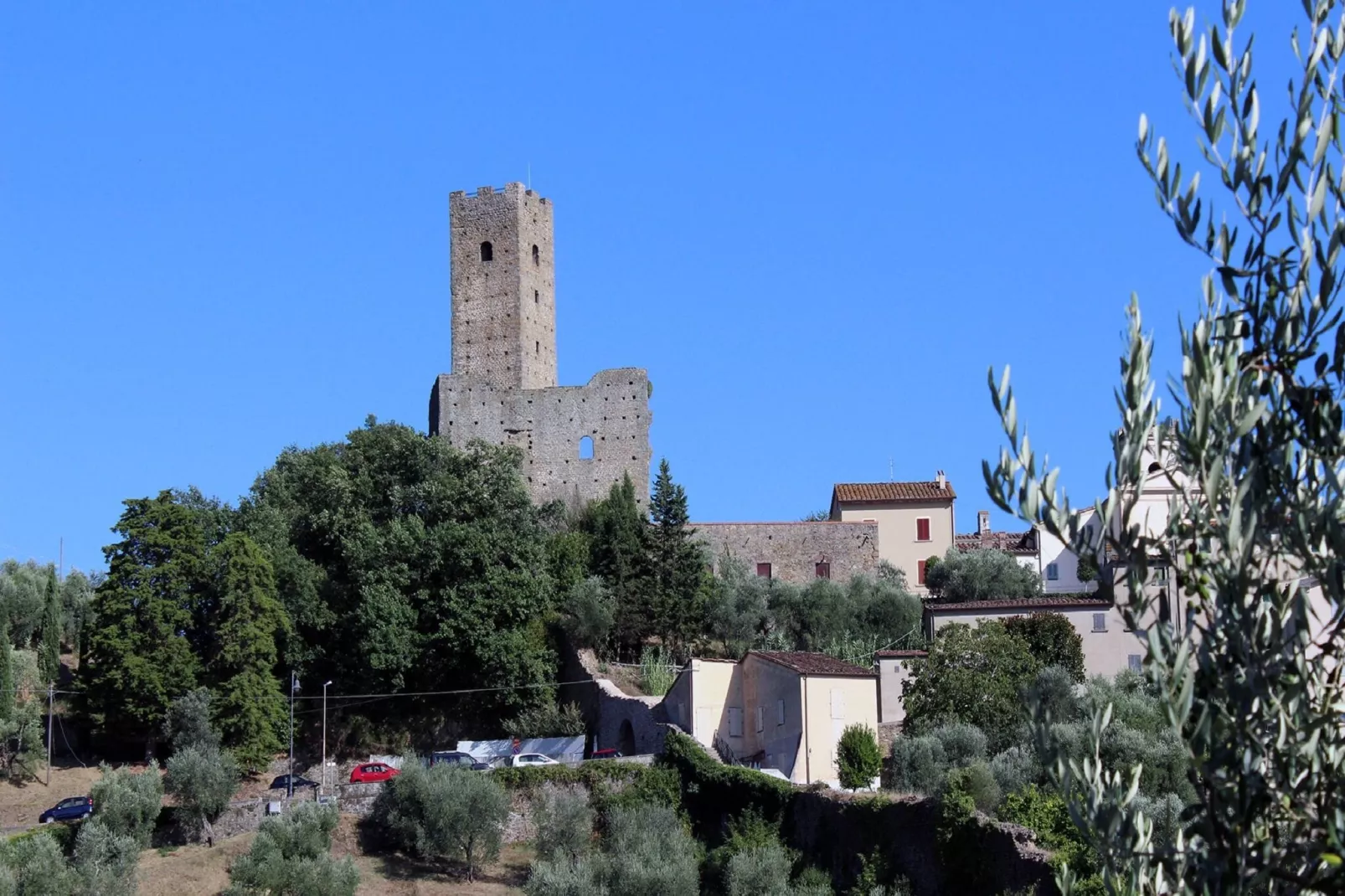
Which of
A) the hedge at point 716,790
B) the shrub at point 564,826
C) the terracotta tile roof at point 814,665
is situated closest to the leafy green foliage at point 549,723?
the terracotta tile roof at point 814,665

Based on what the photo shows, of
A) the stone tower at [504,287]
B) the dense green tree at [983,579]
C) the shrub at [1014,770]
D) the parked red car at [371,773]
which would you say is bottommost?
the parked red car at [371,773]

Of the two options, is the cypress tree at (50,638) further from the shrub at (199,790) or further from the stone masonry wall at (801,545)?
the stone masonry wall at (801,545)

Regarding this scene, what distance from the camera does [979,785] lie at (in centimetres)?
2883

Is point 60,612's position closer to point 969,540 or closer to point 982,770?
point 969,540

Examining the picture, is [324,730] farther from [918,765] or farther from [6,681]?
[918,765]

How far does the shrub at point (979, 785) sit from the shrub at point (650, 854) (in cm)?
521

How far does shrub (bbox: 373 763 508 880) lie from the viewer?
3594 centimetres

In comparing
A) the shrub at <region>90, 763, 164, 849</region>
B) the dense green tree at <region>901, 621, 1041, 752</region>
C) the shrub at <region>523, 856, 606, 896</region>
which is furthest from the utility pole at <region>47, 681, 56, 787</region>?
the dense green tree at <region>901, 621, 1041, 752</region>

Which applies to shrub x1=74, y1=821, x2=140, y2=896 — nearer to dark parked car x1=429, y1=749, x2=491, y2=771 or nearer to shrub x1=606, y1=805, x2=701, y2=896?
dark parked car x1=429, y1=749, x2=491, y2=771

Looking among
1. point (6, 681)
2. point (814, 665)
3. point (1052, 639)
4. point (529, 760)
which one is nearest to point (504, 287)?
point (6, 681)

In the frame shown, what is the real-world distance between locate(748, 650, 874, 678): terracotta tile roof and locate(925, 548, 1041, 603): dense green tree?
13462 mm

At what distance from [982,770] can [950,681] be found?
7.76 meters

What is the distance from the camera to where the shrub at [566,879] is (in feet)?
101

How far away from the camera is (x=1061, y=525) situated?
8.25 meters
